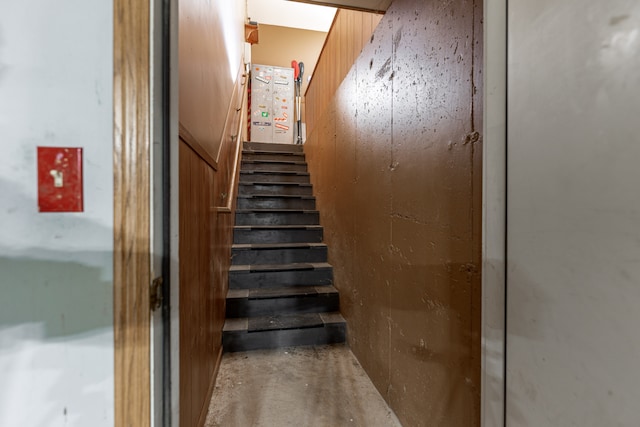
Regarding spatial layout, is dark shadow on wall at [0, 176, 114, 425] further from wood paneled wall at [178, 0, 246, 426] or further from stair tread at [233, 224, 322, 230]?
stair tread at [233, 224, 322, 230]

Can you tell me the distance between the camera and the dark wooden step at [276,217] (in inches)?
120

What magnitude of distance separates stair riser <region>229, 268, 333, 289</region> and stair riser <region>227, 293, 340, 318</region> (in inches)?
8.7

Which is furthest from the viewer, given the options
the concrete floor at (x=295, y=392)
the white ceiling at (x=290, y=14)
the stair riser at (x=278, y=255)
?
the white ceiling at (x=290, y=14)

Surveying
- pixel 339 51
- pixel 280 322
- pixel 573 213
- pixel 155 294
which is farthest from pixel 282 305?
pixel 339 51

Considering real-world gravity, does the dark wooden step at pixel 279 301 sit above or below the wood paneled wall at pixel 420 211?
below

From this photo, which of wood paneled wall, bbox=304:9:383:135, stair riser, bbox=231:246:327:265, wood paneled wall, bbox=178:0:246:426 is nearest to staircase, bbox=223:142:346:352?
stair riser, bbox=231:246:327:265

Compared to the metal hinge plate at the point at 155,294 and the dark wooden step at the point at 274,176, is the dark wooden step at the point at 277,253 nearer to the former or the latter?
the dark wooden step at the point at 274,176

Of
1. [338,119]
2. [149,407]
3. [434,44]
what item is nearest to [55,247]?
[149,407]

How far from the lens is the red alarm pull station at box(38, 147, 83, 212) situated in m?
0.55

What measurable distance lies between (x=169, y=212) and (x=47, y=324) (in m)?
0.30

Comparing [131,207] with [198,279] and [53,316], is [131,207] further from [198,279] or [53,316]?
[198,279]

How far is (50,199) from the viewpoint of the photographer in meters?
0.55

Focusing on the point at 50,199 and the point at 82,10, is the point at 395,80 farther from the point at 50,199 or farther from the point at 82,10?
the point at 50,199

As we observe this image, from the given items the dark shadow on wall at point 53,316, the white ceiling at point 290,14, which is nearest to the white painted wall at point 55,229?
the dark shadow on wall at point 53,316
